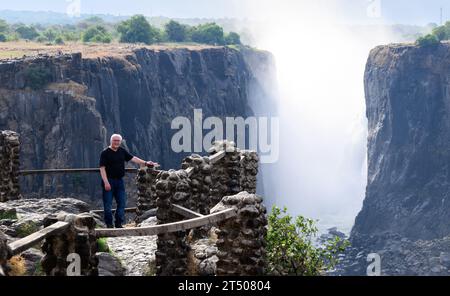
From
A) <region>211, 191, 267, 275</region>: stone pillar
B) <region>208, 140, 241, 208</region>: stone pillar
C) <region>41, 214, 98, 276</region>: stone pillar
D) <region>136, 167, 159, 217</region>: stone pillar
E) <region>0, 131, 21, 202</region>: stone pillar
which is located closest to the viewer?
<region>41, 214, 98, 276</region>: stone pillar

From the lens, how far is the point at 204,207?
18.7 meters

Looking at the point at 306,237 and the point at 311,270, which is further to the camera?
the point at 306,237

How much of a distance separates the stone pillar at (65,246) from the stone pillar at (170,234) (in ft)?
13.0

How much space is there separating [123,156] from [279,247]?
4.35 metres

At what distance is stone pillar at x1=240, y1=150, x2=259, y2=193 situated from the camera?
76.1ft

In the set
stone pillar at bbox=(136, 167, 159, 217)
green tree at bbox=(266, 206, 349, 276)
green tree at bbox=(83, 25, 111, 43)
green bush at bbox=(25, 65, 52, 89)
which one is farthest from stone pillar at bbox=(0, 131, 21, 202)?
green tree at bbox=(83, 25, 111, 43)

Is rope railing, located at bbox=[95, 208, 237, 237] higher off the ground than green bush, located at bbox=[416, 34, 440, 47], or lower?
lower

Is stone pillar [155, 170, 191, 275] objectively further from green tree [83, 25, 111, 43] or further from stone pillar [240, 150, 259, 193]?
green tree [83, 25, 111, 43]

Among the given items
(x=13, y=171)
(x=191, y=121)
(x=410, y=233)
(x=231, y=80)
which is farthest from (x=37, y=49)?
(x=13, y=171)

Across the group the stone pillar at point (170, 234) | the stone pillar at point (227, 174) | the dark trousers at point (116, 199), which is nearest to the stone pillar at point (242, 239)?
the stone pillar at point (170, 234)

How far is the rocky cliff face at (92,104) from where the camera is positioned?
102 metres

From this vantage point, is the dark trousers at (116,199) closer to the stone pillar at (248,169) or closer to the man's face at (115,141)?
the man's face at (115,141)

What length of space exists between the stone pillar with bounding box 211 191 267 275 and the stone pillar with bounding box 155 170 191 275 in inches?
67.5

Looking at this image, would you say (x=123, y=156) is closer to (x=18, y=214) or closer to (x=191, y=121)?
(x=18, y=214)
